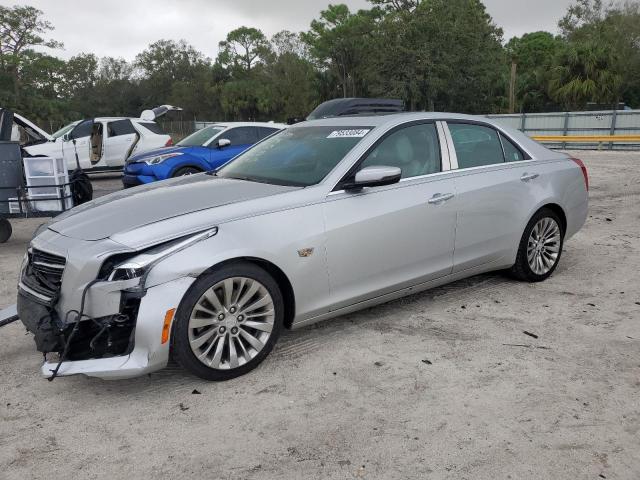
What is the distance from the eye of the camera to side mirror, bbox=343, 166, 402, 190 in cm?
372

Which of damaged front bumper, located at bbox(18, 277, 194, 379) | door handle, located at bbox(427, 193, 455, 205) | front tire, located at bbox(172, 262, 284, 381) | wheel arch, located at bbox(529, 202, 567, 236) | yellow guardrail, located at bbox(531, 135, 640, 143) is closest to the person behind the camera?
damaged front bumper, located at bbox(18, 277, 194, 379)

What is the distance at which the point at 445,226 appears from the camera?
429cm

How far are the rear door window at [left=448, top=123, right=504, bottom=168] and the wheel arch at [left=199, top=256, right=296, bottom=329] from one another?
73.3 inches

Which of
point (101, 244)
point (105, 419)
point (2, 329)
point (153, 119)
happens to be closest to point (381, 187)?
point (101, 244)

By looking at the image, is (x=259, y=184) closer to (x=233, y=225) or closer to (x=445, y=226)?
(x=233, y=225)

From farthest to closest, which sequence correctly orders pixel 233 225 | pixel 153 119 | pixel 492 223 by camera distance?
pixel 153 119
pixel 492 223
pixel 233 225

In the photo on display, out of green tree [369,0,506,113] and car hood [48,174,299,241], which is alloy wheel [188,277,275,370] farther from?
green tree [369,0,506,113]

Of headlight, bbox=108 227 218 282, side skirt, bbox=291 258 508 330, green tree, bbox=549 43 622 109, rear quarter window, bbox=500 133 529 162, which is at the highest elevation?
green tree, bbox=549 43 622 109

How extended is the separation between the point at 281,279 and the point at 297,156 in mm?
1190

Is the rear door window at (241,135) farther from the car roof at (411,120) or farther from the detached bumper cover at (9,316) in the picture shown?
the detached bumper cover at (9,316)

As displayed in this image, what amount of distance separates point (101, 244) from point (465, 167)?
2.84m

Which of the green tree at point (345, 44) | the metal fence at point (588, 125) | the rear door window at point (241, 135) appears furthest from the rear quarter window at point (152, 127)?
the green tree at point (345, 44)

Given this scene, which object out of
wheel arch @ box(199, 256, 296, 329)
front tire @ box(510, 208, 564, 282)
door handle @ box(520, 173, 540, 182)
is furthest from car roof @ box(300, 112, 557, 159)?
wheel arch @ box(199, 256, 296, 329)

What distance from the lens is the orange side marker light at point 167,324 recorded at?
10.0 feet
